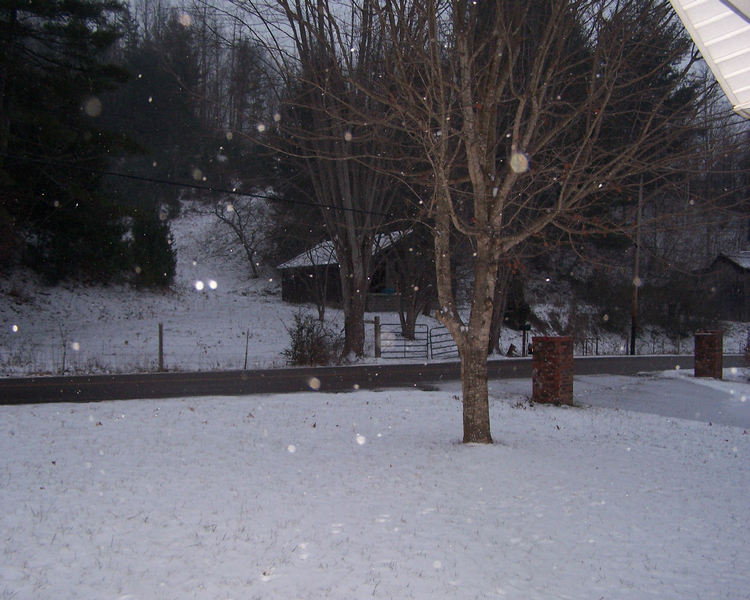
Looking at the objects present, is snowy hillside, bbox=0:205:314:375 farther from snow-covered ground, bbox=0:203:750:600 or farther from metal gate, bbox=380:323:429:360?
snow-covered ground, bbox=0:203:750:600

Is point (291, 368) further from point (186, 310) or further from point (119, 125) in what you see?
point (119, 125)

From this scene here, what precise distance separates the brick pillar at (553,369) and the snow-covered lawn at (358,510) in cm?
259

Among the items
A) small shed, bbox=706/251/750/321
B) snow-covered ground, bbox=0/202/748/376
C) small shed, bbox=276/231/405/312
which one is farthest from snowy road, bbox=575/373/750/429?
small shed, bbox=706/251/750/321

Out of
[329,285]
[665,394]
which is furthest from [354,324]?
[329,285]

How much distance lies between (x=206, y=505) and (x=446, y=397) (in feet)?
26.2

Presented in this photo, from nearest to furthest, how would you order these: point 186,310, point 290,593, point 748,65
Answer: point 290,593
point 748,65
point 186,310

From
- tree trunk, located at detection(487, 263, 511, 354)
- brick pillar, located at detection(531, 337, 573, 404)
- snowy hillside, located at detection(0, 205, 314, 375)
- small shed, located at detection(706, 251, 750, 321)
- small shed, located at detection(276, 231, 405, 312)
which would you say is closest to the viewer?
brick pillar, located at detection(531, 337, 573, 404)

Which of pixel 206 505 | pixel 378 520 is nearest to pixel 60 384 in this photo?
pixel 206 505

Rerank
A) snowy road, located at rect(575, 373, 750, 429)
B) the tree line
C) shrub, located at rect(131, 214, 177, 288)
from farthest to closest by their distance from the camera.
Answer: shrub, located at rect(131, 214, 177, 288)
snowy road, located at rect(575, 373, 750, 429)
the tree line

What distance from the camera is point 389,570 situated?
4684 mm

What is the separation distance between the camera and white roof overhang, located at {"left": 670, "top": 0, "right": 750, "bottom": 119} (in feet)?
16.8

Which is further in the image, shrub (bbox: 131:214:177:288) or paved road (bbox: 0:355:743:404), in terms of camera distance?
shrub (bbox: 131:214:177:288)

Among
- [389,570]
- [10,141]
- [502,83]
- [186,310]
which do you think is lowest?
[389,570]

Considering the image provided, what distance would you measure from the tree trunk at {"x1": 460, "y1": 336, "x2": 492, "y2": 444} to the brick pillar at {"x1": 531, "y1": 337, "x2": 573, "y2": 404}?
4.53 m
